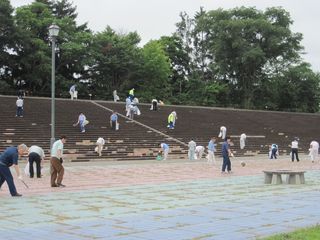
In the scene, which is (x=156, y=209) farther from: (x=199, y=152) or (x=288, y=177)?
(x=199, y=152)

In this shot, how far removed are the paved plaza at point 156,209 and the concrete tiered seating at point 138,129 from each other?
11.3 meters

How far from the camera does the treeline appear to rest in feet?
178

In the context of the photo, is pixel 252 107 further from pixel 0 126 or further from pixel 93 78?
pixel 0 126

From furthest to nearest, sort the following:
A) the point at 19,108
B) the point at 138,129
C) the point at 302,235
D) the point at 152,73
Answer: the point at 152,73, the point at 138,129, the point at 19,108, the point at 302,235

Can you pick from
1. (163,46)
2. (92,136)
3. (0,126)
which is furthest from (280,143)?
(163,46)

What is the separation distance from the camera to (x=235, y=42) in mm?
65812

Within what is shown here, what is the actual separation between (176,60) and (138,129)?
136ft

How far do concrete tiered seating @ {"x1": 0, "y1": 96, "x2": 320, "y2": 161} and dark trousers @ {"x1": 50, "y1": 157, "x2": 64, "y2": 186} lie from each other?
11756 millimetres

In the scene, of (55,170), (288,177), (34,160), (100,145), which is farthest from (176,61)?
(55,170)

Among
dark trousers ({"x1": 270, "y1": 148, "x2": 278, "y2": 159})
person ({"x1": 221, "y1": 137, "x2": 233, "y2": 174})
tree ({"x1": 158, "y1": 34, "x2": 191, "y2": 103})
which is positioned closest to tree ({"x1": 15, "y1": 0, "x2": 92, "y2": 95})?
tree ({"x1": 158, "y1": 34, "x2": 191, "y2": 103})

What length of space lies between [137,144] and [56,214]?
70.2 feet

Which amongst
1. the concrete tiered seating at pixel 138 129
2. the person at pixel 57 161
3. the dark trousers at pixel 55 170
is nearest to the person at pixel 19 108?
the concrete tiered seating at pixel 138 129

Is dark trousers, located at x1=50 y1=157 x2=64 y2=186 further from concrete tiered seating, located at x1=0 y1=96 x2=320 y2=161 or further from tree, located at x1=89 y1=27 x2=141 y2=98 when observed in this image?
tree, located at x1=89 y1=27 x2=141 y2=98

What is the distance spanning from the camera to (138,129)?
115 ft
